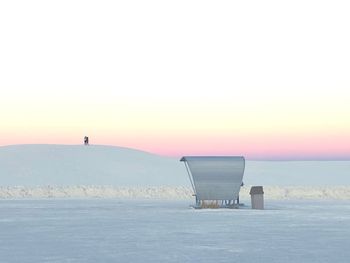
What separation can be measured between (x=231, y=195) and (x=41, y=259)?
20.3 meters

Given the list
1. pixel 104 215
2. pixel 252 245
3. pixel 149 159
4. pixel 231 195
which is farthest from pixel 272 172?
pixel 252 245

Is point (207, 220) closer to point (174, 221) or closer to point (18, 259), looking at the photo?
point (174, 221)

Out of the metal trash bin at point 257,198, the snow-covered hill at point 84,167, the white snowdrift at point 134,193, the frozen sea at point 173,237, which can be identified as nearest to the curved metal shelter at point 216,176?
the metal trash bin at point 257,198

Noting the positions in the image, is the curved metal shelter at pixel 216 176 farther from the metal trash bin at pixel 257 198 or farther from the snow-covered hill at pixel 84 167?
the snow-covered hill at pixel 84 167

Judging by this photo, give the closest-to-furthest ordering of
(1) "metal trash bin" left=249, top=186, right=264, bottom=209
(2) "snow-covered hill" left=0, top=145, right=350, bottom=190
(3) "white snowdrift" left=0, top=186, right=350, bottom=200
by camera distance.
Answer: (1) "metal trash bin" left=249, top=186, right=264, bottom=209
(3) "white snowdrift" left=0, top=186, right=350, bottom=200
(2) "snow-covered hill" left=0, top=145, right=350, bottom=190

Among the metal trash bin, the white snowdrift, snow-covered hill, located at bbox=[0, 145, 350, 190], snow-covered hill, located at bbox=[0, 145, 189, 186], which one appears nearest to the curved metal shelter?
the metal trash bin

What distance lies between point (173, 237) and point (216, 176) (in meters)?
15.8

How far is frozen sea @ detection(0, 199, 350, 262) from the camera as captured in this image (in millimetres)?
14852

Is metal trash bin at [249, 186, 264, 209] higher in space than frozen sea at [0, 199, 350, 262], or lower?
higher

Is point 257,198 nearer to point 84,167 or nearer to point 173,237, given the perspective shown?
point 173,237

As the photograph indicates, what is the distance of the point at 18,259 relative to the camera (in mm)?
14328

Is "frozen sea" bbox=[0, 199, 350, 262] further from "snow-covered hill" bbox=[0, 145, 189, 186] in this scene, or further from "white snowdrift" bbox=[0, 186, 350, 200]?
"snow-covered hill" bbox=[0, 145, 189, 186]

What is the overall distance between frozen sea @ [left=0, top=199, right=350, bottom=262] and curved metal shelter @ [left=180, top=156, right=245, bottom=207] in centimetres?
637

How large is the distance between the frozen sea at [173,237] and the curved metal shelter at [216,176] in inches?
251
